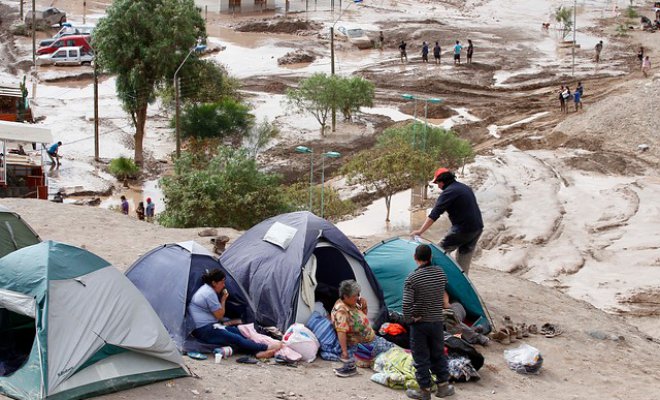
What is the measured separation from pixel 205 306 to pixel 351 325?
162 centimetres

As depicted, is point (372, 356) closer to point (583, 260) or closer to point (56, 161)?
point (583, 260)

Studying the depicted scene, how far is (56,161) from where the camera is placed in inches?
1373

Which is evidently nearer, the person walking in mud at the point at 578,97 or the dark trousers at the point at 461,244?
the dark trousers at the point at 461,244

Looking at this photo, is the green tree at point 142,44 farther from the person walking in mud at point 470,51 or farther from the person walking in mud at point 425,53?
the person walking in mud at point 470,51

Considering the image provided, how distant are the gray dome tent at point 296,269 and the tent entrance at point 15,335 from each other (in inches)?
108

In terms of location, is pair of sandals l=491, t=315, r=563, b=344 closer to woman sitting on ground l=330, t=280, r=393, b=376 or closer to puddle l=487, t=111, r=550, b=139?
woman sitting on ground l=330, t=280, r=393, b=376

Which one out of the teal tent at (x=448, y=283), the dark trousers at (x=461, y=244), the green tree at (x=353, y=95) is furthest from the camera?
the green tree at (x=353, y=95)

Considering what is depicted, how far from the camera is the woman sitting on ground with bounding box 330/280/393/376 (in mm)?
11609

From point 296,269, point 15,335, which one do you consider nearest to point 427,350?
point 296,269

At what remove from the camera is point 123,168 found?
34688 millimetres

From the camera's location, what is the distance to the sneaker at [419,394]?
10.7m

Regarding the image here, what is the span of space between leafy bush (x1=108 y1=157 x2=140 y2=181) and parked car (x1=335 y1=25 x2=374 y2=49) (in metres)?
21.6

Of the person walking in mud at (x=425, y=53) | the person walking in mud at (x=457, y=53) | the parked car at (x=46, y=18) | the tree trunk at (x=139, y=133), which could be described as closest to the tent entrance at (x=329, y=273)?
the tree trunk at (x=139, y=133)

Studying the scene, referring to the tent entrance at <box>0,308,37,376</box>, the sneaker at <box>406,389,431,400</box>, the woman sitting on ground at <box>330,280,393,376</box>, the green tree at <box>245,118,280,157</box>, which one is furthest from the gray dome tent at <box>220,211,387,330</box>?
the green tree at <box>245,118,280,157</box>
